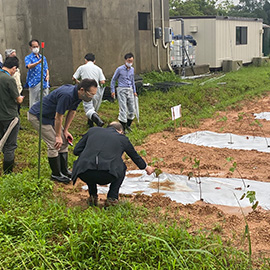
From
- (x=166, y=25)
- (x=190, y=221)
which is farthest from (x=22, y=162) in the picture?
(x=166, y=25)

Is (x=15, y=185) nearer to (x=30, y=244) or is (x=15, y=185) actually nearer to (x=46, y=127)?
(x=46, y=127)

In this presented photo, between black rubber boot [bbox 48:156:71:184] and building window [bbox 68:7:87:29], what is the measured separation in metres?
8.37

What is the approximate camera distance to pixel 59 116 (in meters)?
5.65

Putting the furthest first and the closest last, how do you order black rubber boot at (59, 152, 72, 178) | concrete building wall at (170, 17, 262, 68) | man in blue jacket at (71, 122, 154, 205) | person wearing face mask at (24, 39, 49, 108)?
1. concrete building wall at (170, 17, 262, 68)
2. person wearing face mask at (24, 39, 49, 108)
3. black rubber boot at (59, 152, 72, 178)
4. man in blue jacket at (71, 122, 154, 205)

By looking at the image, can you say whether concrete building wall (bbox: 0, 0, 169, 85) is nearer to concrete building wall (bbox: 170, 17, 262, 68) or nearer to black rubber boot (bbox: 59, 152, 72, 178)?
concrete building wall (bbox: 170, 17, 262, 68)

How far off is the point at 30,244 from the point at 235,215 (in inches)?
91.7

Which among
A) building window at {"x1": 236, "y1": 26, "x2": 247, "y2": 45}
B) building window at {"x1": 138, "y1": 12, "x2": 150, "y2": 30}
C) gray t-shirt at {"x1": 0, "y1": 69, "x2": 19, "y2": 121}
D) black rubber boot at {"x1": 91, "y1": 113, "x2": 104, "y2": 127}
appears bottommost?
black rubber boot at {"x1": 91, "y1": 113, "x2": 104, "y2": 127}

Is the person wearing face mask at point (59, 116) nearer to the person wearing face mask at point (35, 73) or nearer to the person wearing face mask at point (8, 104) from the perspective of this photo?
the person wearing face mask at point (8, 104)

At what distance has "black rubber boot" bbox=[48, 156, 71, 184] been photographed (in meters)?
6.16

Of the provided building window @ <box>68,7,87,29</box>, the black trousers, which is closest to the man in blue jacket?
the black trousers

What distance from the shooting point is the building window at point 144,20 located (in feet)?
54.5

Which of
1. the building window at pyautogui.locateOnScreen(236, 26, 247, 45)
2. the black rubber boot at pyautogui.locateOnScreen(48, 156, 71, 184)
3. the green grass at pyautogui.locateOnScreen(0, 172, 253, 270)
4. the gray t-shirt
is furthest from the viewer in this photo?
the building window at pyautogui.locateOnScreen(236, 26, 247, 45)

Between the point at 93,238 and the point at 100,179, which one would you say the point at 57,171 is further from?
the point at 93,238

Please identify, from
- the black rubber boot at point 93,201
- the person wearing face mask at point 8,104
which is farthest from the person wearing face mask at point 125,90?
the black rubber boot at point 93,201
